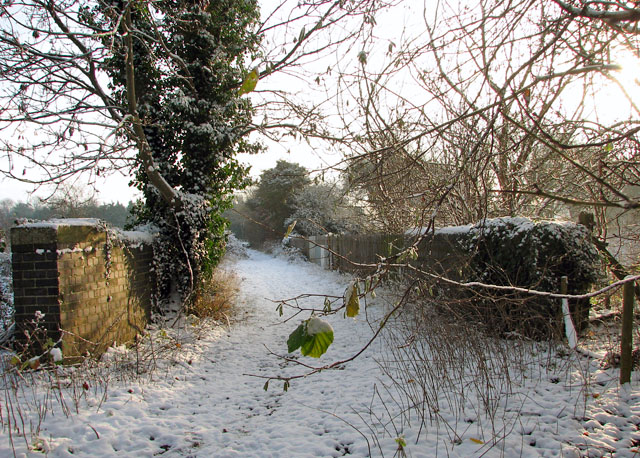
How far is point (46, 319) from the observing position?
4031 mm

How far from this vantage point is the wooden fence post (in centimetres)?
328

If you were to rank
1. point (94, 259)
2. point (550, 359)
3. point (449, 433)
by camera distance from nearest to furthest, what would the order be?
point (449, 433)
point (550, 359)
point (94, 259)

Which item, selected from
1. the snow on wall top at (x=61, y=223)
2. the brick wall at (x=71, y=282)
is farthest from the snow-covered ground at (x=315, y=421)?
the snow on wall top at (x=61, y=223)

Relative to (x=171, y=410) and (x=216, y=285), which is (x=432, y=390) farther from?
(x=216, y=285)

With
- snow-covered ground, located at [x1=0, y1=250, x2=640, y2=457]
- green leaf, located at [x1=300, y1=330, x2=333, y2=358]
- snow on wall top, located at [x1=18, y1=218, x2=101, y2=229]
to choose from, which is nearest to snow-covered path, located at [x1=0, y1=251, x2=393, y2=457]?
snow-covered ground, located at [x1=0, y1=250, x2=640, y2=457]

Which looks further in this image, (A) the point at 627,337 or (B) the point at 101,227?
(B) the point at 101,227

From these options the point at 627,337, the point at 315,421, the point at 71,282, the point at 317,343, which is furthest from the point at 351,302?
the point at 71,282

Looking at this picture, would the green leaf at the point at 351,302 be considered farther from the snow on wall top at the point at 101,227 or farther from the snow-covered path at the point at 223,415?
the snow on wall top at the point at 101,227

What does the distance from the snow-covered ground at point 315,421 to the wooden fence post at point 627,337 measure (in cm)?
13

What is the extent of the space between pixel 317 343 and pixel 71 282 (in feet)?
13.7

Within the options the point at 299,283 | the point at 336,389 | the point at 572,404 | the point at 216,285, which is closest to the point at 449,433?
the point at 572,404

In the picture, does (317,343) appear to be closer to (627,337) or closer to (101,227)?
(627,337)

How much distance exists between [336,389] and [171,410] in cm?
173

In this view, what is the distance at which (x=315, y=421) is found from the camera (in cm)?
341
